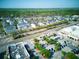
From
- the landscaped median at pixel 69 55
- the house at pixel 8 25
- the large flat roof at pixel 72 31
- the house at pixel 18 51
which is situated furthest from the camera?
the large flat roof at pixel 72 31

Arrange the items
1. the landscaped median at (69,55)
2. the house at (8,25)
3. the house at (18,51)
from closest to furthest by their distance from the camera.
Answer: the house at (18,51) → the landscaped median at (69,55) → the house at (8,25)

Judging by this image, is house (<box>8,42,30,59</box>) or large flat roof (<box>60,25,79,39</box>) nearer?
house (<box>8,42,30,59</box>)

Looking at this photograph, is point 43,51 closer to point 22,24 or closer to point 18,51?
point 18,51

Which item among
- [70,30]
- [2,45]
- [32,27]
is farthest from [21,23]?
[70,30]

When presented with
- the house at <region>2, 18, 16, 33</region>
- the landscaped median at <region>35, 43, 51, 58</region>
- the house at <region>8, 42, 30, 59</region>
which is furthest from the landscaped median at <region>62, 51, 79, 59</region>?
the house at <region>2, 18, 16, 33</region>

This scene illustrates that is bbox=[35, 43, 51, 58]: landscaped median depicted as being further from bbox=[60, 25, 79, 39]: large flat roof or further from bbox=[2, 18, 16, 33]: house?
bbox=[60, 25, 79, 39]: large flat roof

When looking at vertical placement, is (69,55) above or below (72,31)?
below

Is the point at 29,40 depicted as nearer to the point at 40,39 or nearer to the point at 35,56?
the point at 40,39

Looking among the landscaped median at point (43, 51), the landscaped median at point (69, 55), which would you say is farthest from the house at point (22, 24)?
the landscaped median at point (69, 55)

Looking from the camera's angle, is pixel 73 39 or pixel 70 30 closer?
pixel 73 39

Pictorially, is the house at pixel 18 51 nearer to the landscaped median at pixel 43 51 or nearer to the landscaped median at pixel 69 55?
the landscaped median at pixel 43 51

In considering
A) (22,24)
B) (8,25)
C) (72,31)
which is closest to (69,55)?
(72,31)
